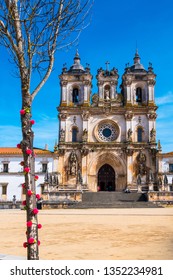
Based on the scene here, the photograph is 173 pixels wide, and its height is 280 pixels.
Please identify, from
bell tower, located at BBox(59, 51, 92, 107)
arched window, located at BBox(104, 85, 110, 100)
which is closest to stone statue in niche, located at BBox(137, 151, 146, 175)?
arched window, located at BBox(104, 85, 110, 100)

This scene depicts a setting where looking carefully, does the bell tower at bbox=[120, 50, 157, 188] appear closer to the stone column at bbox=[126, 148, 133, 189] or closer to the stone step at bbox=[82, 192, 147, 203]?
the stone column at bbox=[126, 148, 133, 189]

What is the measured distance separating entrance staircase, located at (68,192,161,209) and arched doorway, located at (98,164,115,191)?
6.33m

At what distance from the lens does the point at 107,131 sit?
49.9 metres

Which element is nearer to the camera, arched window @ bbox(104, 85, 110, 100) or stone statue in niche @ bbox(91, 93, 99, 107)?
stone statue in niche @ bbox(91, 93, 99, 107)

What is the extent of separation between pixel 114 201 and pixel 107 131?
13.2 metres

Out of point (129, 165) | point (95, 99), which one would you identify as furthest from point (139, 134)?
point (95, 99)

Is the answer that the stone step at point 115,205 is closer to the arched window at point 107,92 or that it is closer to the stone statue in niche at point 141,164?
the stone statue in niche at point 141,164

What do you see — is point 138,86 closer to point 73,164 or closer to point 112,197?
point 73,164

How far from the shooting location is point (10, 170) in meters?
50.2

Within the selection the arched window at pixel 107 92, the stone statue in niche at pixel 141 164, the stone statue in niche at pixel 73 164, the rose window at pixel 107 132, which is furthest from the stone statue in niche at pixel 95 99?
the stone statue in niche at pixel 141 164

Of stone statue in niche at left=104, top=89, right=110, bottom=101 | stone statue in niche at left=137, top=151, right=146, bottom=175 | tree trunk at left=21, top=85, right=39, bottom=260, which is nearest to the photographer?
tree trunk at left=21, top=85, right=39, bottom=260

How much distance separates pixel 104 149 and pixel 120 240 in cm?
3695

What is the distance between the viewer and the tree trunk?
18.9ft
